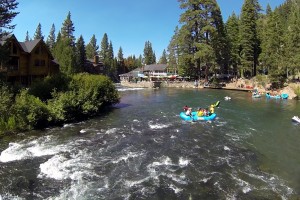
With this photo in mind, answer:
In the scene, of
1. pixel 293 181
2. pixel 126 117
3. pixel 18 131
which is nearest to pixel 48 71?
pixel 126 117

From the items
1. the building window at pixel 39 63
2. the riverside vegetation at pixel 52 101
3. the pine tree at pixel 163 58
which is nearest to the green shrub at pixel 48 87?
the riverside vegetation at pixel 52 101

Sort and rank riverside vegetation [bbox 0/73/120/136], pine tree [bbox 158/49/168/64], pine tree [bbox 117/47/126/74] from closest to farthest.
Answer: riverside vegetation [bbox 0/73/120/136], pine tree [bbox 117/47/126/74], pine tree [bbox 158/49/168/64]

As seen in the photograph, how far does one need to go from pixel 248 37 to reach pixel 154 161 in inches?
2431

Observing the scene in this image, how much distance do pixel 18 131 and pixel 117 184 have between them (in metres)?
13.3

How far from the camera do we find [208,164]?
696 inches

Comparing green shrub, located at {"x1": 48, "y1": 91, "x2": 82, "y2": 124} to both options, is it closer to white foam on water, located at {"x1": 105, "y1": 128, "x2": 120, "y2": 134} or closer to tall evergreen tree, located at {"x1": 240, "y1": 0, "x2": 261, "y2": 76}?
white foam on water, located at {"x1": 105, "y1": 128, "x2": 120, "y2": 134}

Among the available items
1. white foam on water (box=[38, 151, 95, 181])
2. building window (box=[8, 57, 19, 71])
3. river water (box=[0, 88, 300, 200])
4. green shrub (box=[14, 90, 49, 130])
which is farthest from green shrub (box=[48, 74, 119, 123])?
building window (box=[8, 57, 19, 71])

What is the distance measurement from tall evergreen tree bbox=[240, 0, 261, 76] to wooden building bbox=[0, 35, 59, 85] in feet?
158

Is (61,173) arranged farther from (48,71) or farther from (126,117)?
(48,71)

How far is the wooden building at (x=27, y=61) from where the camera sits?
37.9 m

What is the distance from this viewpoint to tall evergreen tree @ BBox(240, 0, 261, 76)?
70812mm

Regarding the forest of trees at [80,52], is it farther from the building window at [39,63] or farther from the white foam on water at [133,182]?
the white foam on water at [133,182]

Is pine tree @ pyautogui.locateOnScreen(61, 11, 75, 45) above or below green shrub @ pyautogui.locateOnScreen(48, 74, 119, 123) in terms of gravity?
above

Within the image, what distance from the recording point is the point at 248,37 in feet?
233
